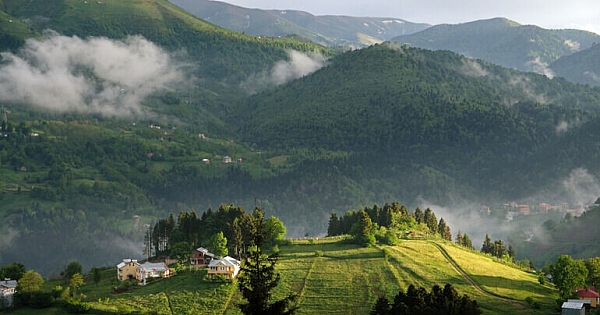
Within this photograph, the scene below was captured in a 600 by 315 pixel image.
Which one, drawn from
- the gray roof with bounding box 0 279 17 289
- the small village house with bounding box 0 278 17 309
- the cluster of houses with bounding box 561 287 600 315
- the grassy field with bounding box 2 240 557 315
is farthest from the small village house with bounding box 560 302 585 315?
the gray roof with bounding box 0 279 17 289

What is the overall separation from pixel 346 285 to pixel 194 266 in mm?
27679

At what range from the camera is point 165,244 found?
145m

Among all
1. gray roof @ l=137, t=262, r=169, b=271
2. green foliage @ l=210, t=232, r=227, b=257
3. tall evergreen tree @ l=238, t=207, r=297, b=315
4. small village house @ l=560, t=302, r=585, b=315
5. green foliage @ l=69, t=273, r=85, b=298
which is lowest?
tall evergreen tree @ l=238, t=207, r=297, b=315

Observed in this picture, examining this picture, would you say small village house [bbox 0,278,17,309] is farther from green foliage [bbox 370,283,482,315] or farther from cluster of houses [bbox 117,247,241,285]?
green foliage [bbox 370,283,482,315]

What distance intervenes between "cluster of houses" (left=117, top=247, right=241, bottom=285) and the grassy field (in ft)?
7.20

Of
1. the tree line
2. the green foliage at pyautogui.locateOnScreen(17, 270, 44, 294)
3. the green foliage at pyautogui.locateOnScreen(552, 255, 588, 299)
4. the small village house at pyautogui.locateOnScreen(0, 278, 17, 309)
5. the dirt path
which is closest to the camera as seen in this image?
the dirt path

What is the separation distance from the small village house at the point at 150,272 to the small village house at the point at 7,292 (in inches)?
750

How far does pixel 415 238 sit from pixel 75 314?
222ft

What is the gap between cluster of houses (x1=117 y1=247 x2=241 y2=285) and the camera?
115m

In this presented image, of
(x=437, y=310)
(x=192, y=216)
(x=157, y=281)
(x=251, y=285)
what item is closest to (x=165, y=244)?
(x=192, y=216)

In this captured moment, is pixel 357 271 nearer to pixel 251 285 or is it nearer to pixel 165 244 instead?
pixel 165 244

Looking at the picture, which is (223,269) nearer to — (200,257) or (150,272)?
(200,257)

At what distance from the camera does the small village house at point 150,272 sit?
119000 mm

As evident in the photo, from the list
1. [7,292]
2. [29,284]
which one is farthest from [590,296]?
[7,292]
